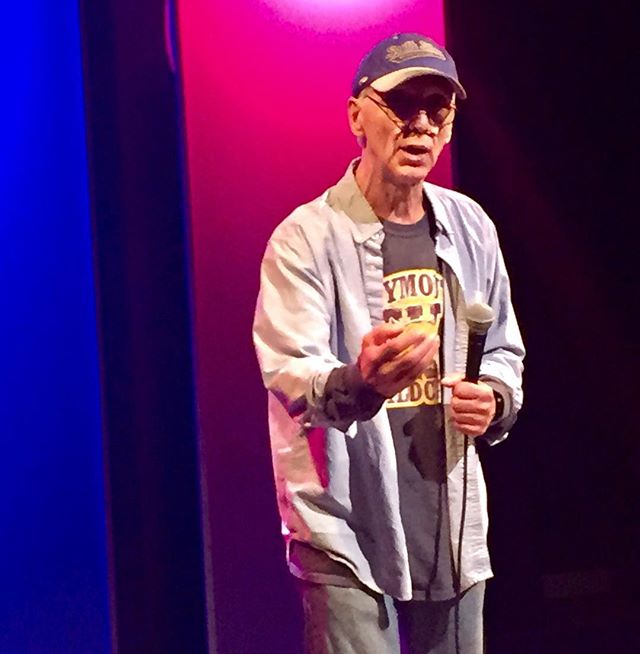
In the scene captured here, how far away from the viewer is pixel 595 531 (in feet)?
11.9

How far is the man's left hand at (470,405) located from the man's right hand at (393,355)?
18 centimetres

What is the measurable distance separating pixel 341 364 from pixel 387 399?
0.28ft

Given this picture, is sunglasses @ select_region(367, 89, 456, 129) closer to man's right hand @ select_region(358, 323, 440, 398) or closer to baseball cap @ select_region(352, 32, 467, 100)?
baseball cap @ select_region(352, 32, 467, 100)

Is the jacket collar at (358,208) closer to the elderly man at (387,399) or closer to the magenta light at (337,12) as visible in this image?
the elderly man at (387,399)

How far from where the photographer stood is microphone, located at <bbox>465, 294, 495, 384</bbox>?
5.42 ft

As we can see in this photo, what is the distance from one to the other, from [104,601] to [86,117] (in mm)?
950

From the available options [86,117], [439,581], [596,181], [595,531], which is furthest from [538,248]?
[439,581]

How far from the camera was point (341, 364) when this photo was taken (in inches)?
69.0

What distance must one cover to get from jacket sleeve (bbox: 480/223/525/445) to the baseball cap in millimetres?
311

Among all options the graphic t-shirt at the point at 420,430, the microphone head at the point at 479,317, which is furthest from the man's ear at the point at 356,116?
the microphone head at the point at 479,317

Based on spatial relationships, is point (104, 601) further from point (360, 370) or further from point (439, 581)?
point (360, 370)

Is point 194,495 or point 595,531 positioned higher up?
point 194,495

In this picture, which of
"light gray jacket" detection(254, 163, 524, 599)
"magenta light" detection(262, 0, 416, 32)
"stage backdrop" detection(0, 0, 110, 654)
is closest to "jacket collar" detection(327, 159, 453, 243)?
"light gray jacket" detection(254, 163, 524, 599)

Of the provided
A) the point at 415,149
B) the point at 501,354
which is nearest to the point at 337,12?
the point at 415,149
